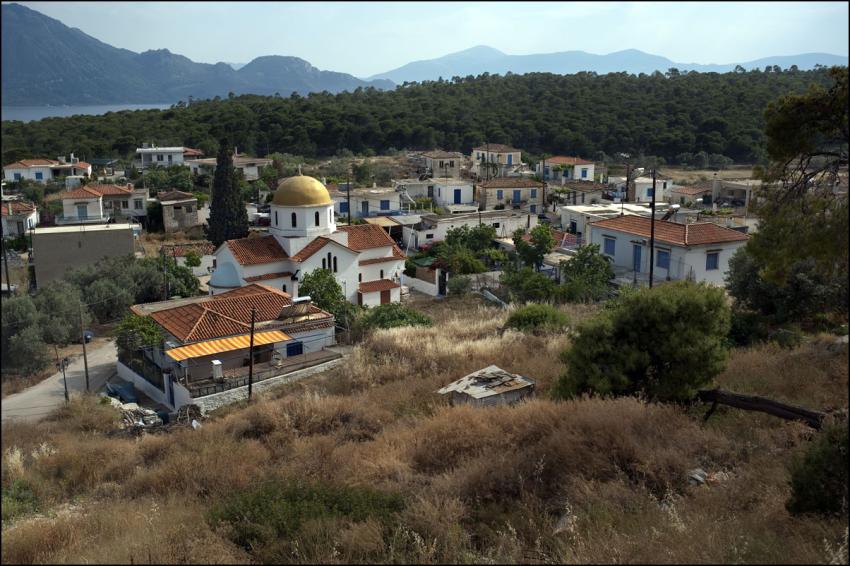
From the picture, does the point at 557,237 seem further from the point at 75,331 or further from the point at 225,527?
the point at 225,527

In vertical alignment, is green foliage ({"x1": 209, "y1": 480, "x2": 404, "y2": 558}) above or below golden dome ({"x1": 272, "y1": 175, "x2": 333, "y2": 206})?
below

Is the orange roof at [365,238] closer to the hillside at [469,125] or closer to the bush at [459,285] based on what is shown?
the bush at [459,285]

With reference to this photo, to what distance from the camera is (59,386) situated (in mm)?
22312

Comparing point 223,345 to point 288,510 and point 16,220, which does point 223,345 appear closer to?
point 288,510

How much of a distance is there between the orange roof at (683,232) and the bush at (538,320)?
7224 mm

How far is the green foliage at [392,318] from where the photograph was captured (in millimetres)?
24016

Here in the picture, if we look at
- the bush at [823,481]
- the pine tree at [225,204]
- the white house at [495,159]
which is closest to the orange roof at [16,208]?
the pine tree at [225,204]

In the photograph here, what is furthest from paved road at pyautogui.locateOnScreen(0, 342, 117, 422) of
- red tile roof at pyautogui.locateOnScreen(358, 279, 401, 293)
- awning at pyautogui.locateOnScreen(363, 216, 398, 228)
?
awning at pyautogui.locateOnScreen(363, 216, 398, 228)

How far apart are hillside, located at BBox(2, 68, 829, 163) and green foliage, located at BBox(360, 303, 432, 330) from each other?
50648 mm

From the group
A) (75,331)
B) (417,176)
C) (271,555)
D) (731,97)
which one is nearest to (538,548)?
(271,555)

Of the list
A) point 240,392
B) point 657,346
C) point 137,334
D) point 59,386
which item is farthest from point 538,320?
point 59,386

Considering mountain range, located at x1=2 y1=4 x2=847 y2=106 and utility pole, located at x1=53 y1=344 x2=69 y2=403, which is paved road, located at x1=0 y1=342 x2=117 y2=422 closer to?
utility pole, located at x1=53 y1=344 x2=69 y2=403

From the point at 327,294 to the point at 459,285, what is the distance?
22.7ft

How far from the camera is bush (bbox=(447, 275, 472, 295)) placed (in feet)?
100
